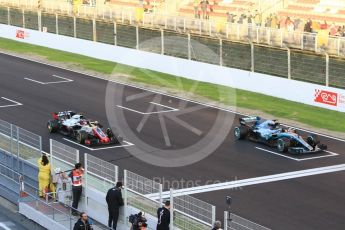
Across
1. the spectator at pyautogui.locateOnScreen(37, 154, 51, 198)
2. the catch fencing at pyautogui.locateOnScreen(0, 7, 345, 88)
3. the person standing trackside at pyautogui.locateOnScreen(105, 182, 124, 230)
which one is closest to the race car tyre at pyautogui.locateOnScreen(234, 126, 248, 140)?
the catch fencing at pyautogui.locateOnScreen(0, 7, 345, 88)

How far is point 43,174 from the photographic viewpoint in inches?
912

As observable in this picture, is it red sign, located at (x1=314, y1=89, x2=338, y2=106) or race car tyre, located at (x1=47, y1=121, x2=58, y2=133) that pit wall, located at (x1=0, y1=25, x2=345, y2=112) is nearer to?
red sign, located at (x1=314, y1=89, x2=338, y2=106)

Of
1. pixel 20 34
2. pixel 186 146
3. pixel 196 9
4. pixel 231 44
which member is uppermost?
pixel 196 9

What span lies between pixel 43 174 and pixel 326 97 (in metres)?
18.3

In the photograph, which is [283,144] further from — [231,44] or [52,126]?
[231,44]

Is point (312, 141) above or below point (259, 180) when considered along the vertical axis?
above

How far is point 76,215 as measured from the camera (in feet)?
72.2

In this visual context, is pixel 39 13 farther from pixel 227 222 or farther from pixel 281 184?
pixel 227 222

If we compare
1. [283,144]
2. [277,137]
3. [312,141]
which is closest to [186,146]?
[277,137]

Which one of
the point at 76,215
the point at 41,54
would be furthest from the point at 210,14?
the point at 76,215

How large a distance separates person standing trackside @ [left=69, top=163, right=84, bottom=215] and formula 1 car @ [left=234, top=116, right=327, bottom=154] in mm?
10081

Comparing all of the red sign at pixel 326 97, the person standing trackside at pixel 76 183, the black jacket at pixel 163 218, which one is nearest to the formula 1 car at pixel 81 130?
the person standing trackside at pixel 76 183

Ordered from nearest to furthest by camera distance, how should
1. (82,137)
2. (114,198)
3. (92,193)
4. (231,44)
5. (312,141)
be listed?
(114,198) → (92,193) → (312,141) → (82,137) → (231,44)

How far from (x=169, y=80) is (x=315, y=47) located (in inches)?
365
